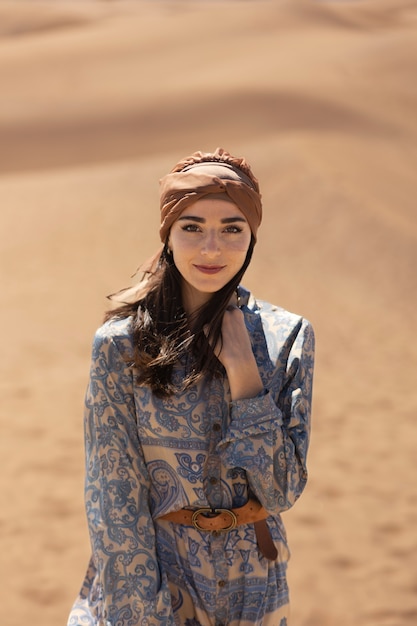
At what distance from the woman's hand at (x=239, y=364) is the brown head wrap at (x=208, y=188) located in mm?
284

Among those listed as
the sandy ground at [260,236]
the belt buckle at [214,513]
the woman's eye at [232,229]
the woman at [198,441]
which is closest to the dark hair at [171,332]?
the woman at [198,441]

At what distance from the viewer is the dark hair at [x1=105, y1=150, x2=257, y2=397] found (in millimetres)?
2117

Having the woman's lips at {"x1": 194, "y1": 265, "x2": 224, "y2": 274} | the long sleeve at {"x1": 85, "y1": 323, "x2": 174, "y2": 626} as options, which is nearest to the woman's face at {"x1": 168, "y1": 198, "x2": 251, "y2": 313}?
the woman's lips at {"x1": 194, "y1": 265, "x2": 224, "y2": 274}

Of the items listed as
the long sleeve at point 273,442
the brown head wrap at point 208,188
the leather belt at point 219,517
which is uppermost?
the brown head wrap at point 208,188

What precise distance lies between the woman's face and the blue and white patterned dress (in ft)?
0.72

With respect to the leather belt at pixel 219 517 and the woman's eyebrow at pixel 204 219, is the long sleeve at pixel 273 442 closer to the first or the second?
the leather belt at pixel 219 517

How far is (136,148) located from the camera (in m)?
17.6

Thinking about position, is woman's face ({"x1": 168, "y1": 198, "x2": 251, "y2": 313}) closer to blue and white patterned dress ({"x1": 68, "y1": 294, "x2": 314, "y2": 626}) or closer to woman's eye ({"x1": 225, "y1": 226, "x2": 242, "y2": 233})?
woman's eye ({"x1": 225, "y1": 226, "x2": 242, "y2": 233})

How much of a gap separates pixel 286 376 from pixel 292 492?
28cm

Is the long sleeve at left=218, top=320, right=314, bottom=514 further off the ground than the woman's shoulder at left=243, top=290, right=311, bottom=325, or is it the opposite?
the woman's shoulder at left=243, top=290, right=311, bottom=325

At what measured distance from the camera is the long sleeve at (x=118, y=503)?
Result: 2.07 m

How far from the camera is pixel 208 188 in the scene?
2.11m

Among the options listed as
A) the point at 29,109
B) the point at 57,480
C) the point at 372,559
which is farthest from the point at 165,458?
the point at 29,109

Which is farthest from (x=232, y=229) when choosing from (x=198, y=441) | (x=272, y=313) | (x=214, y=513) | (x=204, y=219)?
(x=214, y=513)
